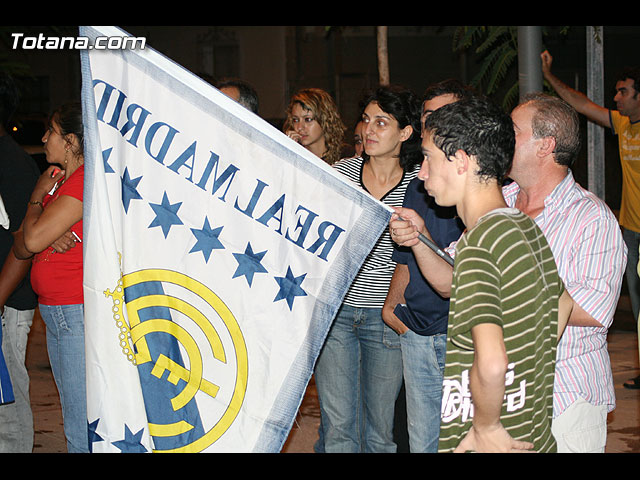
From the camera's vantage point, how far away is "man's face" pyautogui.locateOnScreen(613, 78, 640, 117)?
22.7ft

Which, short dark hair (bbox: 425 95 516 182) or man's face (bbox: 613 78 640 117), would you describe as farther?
man's face (bbox: 613 78 640 117)

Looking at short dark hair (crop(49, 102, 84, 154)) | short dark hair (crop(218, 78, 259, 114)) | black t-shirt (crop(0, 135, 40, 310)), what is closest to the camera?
short dark hair (crop(49, 102, 84, 154))

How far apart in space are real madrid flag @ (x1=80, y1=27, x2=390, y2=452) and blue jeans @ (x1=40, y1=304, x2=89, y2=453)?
1.06m

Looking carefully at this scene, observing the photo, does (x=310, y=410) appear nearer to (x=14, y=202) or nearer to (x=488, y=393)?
(x=14, y=202)

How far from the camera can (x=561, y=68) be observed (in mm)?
14164

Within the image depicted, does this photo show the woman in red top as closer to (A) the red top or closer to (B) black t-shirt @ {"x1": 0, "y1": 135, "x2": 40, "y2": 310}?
(A) the red top

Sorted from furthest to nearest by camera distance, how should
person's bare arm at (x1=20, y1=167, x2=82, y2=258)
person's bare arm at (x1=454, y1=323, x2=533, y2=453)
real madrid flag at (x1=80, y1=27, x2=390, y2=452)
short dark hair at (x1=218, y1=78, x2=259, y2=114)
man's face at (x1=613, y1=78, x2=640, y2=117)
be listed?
man's face at (x1=613, y1=78, x2=640, y2=117) < short dark hair at (x1=218, y1=78, x2=259, y2=114) < person's bare arm at (x1=20, y1=167, x2=82, y2=258) < real madrid flag at (x1=80, y1=27, x2=390, y2=452) < person's bare arm at (x1=454, y1=323, x2=533, y2=453)

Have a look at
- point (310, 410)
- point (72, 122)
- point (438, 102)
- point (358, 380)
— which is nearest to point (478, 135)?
point (438, 102)

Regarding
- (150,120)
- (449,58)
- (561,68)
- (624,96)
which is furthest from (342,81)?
(150,120)

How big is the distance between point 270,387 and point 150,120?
1163mm

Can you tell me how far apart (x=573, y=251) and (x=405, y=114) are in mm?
1587

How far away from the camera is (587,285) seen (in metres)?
3.15

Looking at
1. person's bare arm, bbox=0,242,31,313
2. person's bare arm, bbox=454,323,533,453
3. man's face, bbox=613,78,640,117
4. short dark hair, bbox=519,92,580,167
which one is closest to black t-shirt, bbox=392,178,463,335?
short dark hair, bbox=519,92,580,167

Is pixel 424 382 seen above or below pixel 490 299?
below
